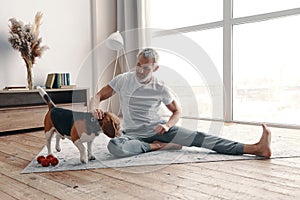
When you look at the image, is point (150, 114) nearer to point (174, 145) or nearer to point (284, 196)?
point (174, 145)

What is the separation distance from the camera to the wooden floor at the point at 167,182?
3.53 ft

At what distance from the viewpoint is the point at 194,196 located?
41.6 inches

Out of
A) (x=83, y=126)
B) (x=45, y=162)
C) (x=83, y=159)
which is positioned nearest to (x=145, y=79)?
(x=83, y=126)

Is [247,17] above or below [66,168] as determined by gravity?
above

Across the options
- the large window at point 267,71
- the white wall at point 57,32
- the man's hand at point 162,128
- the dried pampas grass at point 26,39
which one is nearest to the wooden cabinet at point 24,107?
the white wall at point 57,32

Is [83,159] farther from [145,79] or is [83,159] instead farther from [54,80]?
[54,80]

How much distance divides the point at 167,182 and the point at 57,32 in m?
2.49

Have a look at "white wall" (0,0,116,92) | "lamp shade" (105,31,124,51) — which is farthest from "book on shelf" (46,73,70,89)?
"lamp shade" (105,31,124,51)

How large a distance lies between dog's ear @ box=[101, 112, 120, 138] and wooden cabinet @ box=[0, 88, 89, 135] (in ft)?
3.13

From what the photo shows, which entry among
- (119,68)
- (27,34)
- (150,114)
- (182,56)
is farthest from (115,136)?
(27,34)

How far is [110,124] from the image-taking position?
1.38 meters

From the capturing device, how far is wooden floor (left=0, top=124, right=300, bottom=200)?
1076 mm

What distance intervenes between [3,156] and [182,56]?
1.17m

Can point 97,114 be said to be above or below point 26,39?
below
